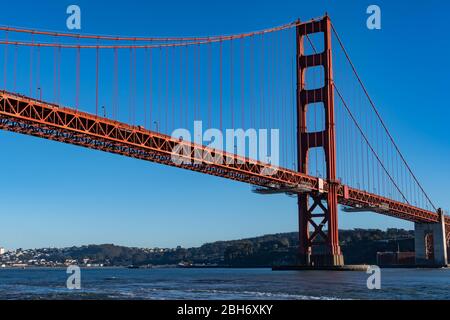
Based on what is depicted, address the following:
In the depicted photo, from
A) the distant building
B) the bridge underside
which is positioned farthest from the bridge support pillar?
the bridge underside

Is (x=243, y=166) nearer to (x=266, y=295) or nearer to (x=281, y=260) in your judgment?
(x=266, y=295)

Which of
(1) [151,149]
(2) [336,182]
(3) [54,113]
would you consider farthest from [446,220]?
(3) [54,113]

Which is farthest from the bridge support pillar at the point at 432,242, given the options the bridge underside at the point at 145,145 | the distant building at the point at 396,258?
the bridge underside at the point at 145,145

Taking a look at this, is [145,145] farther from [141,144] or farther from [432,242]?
[432,242]

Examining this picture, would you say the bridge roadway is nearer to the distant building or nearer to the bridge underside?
the bridge underside

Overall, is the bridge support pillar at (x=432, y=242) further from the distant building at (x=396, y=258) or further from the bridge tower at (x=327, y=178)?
the bridge tower at (x=327, y=178)
